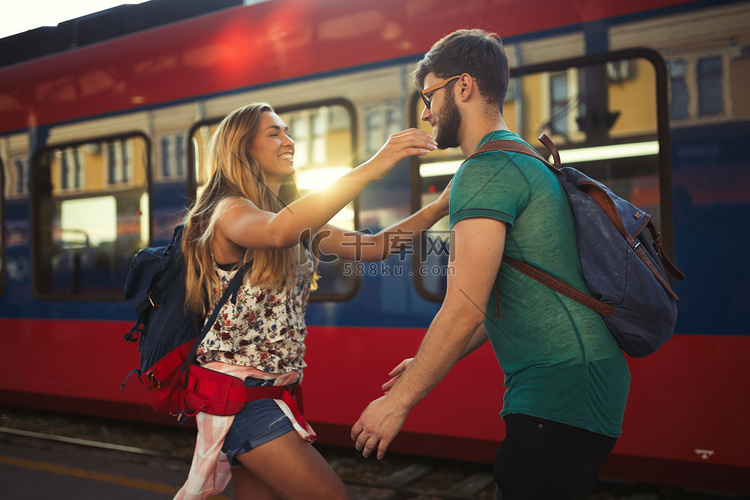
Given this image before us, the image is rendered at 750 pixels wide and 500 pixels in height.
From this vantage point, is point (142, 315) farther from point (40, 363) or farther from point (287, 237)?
point (40, 363)

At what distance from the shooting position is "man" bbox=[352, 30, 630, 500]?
4.72 ft

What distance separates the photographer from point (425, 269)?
3.71 m

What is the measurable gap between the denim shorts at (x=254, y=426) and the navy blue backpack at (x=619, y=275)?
0.84 m

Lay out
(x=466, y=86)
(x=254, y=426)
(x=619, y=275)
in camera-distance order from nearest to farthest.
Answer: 1. (x=619, y=275)
2. (x=466, y=86)
3. (x=254, y=426)

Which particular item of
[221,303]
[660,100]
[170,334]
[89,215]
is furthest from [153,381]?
[89,215]

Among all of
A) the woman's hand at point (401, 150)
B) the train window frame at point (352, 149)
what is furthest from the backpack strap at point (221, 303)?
the train window frame at point (352, 149)

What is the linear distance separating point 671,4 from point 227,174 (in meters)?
2.48

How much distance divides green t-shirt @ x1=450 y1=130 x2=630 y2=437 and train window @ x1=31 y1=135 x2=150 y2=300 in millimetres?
3822

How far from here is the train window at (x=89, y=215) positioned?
4883 millimetres

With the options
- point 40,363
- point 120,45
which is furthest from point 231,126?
point 40,363

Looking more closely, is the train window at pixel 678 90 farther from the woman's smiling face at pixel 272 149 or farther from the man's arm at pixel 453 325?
the man's arm at pixel 453 325

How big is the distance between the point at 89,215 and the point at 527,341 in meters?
4.51

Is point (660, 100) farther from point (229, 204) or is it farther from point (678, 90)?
point (229, 204)

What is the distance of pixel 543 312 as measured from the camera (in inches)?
57.7
